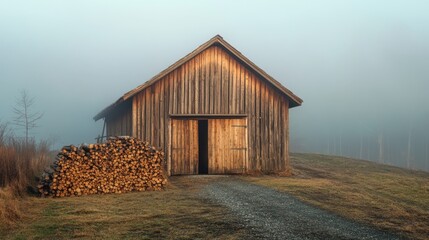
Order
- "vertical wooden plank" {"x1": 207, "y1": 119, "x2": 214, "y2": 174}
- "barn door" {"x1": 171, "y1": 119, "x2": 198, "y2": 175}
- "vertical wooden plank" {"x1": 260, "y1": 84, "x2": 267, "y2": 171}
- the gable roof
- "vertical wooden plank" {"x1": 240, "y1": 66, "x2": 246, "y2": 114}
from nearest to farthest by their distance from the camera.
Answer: the gable roof
"barn door" {"x1": 171, "y1": 119, "x2": 198, "y2": 175}
"vertical wooden plank" {"x1": 207, "y1": 119, "x2": 214, "y2": 174}
"vertical wooden plank" {"x1": 240, "y1": 66, "x2": 246, "y2": 114}
"vertical wooden plank" {"x1": 260, "y1": 84, "x2": 267, "y2": 171}

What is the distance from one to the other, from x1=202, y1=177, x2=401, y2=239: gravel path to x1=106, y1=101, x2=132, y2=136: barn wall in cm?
738

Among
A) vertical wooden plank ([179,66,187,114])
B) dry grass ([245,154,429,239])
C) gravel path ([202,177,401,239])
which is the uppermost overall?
vertical wooden plank ([179,66,187,114])

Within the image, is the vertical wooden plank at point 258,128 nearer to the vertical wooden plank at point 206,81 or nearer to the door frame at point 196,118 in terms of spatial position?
the door frame at point 196,118

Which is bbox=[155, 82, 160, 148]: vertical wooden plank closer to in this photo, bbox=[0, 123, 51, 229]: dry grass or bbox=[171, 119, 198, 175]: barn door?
bbox=[171, 119, 198, 175]: barn door

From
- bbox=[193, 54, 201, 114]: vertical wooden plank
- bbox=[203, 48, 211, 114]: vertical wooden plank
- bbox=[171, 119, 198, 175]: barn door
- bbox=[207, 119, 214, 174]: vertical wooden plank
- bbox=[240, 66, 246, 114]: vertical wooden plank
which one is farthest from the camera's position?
bbox=[240, 66, 246, 114]: vertical wooden plank

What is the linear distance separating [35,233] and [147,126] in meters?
10.5

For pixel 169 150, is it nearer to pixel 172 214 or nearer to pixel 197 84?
pixel 197 84

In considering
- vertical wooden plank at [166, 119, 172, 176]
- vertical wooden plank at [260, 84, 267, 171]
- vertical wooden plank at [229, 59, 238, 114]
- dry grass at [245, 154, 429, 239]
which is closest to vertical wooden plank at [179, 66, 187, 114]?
vertical wooden plank at [166, 119, 172, 176]

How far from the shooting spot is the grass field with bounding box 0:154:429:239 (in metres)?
7.79

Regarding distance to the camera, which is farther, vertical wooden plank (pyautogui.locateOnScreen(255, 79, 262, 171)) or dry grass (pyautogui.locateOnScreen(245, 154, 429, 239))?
vertical wooden plank (pyautogui.locateOnScreen(255, 79, 262, 171))

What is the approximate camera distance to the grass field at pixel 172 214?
779cm

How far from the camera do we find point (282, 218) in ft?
29.6

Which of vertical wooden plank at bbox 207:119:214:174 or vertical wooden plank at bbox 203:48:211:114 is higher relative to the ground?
vertical wooden plank at bbox 203:48:211:114

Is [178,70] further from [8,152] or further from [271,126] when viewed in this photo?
[8,152]
